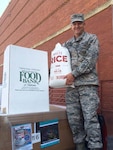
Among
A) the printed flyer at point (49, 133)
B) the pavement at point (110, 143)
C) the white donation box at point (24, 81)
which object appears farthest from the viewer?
the pavement at point (110, 143)

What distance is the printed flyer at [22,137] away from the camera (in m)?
1.98

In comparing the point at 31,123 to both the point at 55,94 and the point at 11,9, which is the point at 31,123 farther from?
the point at 11,9

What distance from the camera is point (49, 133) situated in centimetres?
226

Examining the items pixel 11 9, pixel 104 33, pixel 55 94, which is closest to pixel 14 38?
pixel 11 9

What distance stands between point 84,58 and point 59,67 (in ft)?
0.89

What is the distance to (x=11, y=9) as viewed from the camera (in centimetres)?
890

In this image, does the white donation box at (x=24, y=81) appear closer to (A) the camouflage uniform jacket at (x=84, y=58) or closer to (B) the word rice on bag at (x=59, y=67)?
(B) the word rice on bag at (x=59, y=67)

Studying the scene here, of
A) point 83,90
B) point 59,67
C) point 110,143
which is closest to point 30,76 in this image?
point 59,67

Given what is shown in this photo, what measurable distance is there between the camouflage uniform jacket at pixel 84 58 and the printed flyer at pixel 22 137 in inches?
26.6

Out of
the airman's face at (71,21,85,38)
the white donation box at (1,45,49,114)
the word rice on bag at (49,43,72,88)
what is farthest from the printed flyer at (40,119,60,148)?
the airman's face at (71,21,85,38)

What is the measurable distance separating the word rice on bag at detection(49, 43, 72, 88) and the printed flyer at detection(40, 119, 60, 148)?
0.39m

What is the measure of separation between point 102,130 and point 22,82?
3.25 ft

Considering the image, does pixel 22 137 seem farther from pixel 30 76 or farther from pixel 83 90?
pixel 83 90

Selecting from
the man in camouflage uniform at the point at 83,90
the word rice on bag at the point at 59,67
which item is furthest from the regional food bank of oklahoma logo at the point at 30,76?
the man in camouflage uniform at the point at 83,90
